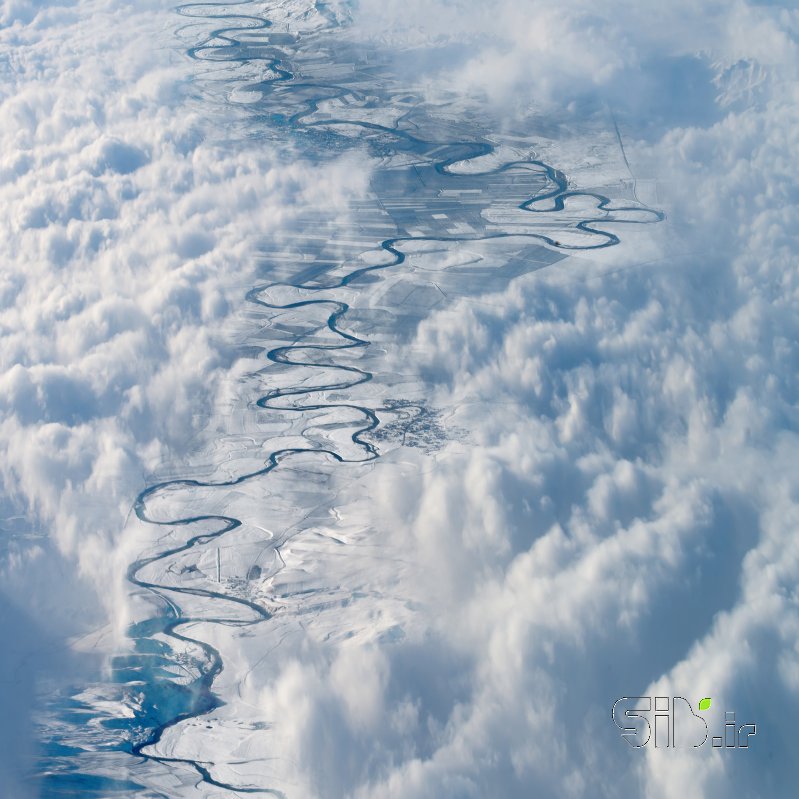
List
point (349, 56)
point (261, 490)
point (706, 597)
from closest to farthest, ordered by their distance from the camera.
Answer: point (706, 597), point (261, 490), point (349, 56)

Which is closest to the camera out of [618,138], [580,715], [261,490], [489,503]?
[580,715]

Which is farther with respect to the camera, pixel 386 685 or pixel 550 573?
pixel 550 573

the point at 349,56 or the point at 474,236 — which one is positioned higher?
the point at 349,56

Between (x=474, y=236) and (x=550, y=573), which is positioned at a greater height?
(x=474, y=236)

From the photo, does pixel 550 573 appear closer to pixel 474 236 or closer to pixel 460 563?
pixel 460 563

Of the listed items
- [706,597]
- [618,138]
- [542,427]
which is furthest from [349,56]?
[706,597]

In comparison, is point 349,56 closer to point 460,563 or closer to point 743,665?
point 460,563

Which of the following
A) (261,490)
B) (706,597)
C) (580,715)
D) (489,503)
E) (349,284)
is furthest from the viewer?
(349,284)

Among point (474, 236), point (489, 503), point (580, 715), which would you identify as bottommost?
point (580, 715)

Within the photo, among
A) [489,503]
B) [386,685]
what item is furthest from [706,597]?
[386,685]
